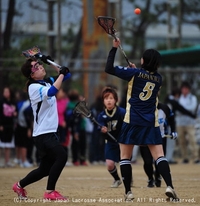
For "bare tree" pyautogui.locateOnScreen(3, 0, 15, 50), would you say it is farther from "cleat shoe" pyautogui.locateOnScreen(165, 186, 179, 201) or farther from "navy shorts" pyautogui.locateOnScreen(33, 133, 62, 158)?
"cleat shoe" pyautogui.locateOnScreen(165, 186, 179, 201)

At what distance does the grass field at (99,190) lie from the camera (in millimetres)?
9859

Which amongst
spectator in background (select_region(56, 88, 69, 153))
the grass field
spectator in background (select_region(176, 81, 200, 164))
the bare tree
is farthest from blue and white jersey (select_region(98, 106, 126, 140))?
the bare tree

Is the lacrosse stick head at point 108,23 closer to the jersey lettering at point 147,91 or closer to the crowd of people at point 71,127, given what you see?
the jersey lettering at point 147,91

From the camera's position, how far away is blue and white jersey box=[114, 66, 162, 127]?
381 inches

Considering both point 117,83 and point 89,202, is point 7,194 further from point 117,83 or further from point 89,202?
point 117,83

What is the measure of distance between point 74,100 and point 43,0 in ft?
16.6

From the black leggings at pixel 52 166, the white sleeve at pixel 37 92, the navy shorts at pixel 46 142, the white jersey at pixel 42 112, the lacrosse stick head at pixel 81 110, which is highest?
the white sleeve at pixel 37 92

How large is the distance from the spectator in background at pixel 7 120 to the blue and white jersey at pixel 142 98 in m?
9.69

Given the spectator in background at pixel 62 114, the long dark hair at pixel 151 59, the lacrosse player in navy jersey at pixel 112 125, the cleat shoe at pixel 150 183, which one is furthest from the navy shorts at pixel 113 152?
the spectator in background at pixel 62 114

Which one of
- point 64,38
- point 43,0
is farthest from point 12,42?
point 64,38

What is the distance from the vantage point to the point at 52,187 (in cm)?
999

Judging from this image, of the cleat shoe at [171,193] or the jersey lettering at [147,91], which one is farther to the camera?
the jersey lettering at [147,91]

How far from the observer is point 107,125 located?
13.1 m

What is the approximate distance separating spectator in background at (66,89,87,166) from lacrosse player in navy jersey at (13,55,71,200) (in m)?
9.74
